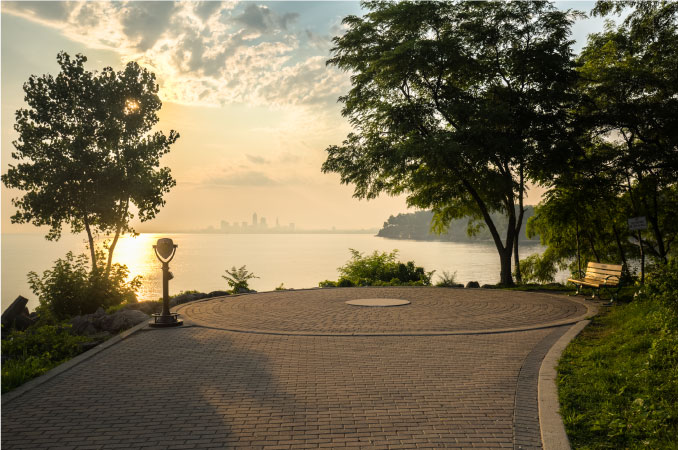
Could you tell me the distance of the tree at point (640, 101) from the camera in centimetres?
1548

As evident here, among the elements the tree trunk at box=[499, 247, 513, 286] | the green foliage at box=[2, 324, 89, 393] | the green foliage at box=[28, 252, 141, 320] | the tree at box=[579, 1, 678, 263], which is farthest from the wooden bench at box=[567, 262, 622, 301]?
the green foliage at box=[28, 252, 141, 320]

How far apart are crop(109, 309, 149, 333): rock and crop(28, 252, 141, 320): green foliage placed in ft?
10.5

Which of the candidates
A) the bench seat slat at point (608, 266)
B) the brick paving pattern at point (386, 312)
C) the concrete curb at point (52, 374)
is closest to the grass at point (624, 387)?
the brick paving pattern at point (386, 312)

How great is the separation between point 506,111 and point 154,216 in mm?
14136

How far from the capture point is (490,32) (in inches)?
730

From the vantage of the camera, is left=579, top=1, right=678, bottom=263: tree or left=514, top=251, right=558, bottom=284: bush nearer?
left=579, top=1, right=678, bottom=263: tree

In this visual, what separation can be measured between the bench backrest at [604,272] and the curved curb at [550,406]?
6.42 m

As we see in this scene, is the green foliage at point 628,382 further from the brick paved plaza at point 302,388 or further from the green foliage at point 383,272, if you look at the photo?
the green foliage at point 383,272

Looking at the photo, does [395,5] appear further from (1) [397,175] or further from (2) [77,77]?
(2) [77,77]

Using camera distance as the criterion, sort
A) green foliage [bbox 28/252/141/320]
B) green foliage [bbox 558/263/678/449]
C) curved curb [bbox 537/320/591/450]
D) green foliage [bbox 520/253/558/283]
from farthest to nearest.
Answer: green foliage [bbox 520/253/558/283], green foliage [bbox 28/252/141/320], green foliage [bbox 558/263/678/449], curved curb [bbox 537/320/591/450]

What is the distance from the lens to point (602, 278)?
14.0m

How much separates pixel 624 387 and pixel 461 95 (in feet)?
48.7

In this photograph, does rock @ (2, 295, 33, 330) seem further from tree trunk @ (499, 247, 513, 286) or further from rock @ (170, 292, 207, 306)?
tree trunk @ (499, 247, 513, 286)

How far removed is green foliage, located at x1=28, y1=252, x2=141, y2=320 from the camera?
47.1 feet
